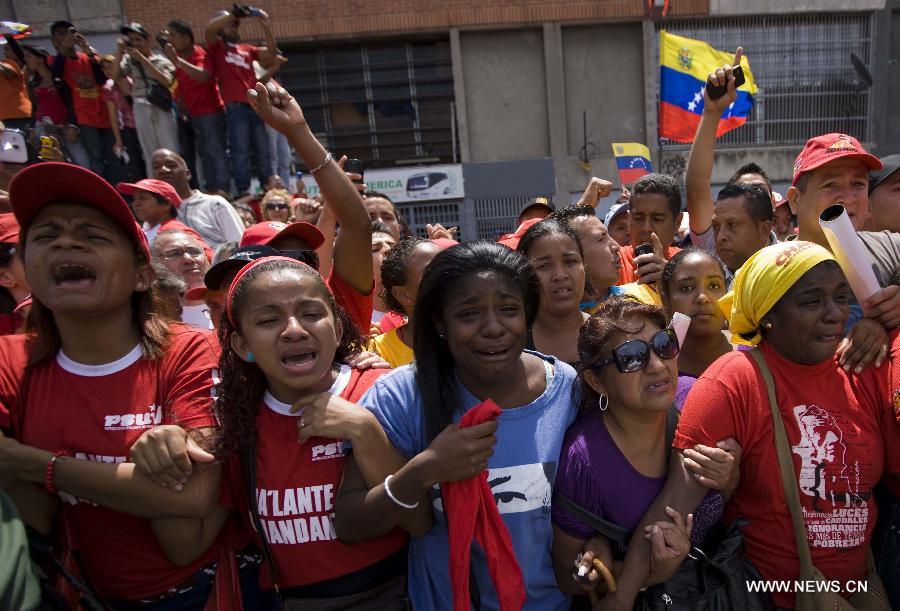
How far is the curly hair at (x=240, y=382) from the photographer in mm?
1613

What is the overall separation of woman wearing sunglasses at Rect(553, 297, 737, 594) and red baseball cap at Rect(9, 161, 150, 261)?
4.86 ft

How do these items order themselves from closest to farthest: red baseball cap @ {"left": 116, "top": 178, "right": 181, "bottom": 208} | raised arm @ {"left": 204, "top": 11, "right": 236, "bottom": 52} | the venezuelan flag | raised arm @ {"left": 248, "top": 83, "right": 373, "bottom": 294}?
raised arm @ {"left": 248, "top": 83, "right": 373, "bottom": 294} → red baseball cap @ {"left": 116, "top": 178, "right": 181, "bottom": 208} → raised arm @ {"left": 204, "top": 11, "right": 236, "bottom": 52} → the venezuelan flag

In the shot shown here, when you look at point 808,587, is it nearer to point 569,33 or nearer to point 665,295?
point 665,295

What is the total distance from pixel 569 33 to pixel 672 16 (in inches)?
91.1

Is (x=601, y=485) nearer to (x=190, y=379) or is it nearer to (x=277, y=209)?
(x=190, y=379)

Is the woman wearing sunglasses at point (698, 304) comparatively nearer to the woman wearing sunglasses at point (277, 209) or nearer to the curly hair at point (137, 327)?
the curly hair at point (137, 327)

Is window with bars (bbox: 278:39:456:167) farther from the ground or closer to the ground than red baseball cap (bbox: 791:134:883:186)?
farther from the ground

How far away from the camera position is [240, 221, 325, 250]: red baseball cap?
7.98 feet

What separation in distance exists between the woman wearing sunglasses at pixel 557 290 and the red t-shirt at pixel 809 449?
67cm

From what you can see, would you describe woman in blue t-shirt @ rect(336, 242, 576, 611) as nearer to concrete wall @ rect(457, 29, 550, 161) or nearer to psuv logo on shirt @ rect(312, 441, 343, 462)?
psuv logo on shirt @ rect(312, 441, 343, 462)

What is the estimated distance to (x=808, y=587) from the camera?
1642 millimetres

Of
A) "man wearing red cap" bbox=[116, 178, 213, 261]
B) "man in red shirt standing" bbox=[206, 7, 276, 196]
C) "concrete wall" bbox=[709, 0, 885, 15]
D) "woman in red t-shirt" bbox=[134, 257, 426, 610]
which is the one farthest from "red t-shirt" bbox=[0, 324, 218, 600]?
"concrete wall" bbox=[709, 0, 885, 15]

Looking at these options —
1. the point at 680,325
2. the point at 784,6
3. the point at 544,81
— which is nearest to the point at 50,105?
the point at 680,325

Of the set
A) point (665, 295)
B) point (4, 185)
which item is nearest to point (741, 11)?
point (665, 295)
